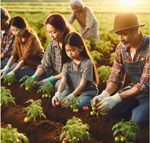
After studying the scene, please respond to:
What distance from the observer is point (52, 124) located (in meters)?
4.50

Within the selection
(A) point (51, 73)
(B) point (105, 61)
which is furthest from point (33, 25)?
(A) point (51, 73)

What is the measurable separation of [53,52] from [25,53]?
65 centimetres

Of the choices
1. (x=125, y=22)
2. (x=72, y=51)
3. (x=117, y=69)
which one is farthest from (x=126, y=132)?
(x=72, y=51)

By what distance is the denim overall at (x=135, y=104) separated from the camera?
4262 millimetres

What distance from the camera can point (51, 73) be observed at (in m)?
6.06

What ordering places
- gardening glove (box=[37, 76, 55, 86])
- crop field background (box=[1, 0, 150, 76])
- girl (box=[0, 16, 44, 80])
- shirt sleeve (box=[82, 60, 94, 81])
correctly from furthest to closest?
crop field background (box=[1, 0, 150, 76]), girl (box=[0, 16, 44, 80]), gardening glove (box=[37, 76, 55, 86]), shirt sleeve (box=[82, 60, 94, 81])

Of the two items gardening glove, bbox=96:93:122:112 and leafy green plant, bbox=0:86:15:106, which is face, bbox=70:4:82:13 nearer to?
leafy green plant, bbox=0:86:15:106

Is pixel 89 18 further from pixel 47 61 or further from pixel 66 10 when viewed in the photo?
pixel 66 10

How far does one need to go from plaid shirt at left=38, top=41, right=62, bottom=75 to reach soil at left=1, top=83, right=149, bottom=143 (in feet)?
1.96

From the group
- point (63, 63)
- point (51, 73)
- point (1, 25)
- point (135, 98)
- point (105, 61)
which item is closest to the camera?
point (135, 98)

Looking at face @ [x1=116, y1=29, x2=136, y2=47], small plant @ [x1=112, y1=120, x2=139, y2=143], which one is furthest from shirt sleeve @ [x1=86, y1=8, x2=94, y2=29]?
small plant @ [x1=112, y1=120, x2=139, y2=143]

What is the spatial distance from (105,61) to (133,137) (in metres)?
3.69

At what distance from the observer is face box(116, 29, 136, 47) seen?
163 inches

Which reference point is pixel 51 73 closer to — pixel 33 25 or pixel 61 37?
pixel 61 37
